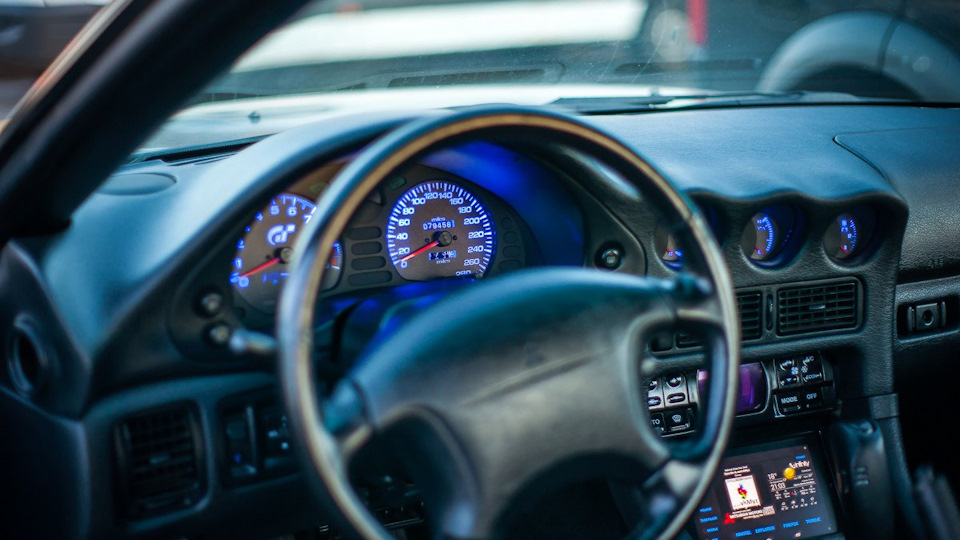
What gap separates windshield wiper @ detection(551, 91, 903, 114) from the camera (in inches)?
110

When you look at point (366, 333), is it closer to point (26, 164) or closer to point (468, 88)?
point (26, 164)

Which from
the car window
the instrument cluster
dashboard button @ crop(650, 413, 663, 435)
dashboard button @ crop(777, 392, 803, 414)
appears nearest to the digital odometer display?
dashboard button @ crop(777, 392, 803, 414)

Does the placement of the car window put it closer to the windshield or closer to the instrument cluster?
the windshield

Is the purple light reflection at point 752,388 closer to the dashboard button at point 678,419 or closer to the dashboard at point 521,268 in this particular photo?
the dashboard at point 521,268

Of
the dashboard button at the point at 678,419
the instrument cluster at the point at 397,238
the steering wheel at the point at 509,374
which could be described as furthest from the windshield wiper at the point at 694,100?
the steering wheel at the point at 509,374

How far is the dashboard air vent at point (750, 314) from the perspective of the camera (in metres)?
2.49

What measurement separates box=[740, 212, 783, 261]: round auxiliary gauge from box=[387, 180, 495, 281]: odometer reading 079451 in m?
0.70

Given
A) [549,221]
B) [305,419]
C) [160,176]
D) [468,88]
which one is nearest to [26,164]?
[160,176]

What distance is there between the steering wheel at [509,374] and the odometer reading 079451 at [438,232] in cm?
72

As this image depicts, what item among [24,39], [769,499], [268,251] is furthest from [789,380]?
[24,39]

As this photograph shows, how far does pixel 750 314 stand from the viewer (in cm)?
251

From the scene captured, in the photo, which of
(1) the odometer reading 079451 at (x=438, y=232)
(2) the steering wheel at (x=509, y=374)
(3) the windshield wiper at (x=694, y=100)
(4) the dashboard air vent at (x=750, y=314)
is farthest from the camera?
(3) the windshield wiper at (x=694, y=100)

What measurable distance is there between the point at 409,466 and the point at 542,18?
1683mm

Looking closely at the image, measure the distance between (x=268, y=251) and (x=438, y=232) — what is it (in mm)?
407
